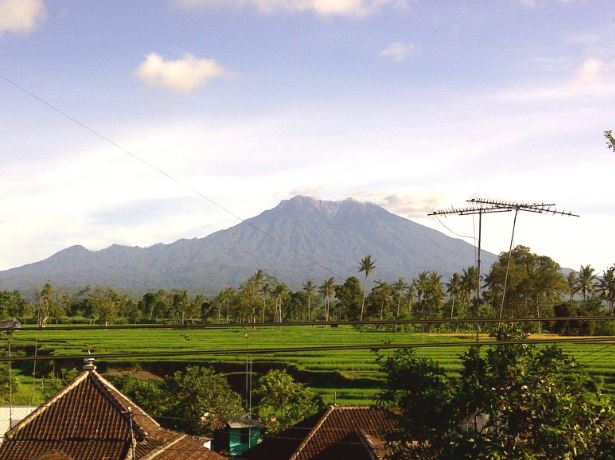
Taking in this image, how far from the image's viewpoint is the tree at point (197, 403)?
30.6 metres

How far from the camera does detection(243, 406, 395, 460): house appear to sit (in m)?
20.8

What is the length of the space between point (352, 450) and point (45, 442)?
959cm

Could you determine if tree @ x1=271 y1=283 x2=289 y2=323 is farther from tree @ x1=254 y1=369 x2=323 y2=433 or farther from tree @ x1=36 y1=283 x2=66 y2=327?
tree @ x1=254 y1=369 x2=323 y2=433

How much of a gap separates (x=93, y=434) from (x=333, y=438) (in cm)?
903

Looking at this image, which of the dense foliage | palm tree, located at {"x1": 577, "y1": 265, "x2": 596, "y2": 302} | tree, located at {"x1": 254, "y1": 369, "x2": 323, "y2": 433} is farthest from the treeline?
the dense foliage

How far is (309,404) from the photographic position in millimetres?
31750

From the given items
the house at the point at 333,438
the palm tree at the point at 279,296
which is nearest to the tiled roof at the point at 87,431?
the house at the point at 333,438

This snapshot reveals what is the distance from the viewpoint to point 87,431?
1606 centimetres

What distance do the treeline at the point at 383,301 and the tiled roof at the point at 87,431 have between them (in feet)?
147

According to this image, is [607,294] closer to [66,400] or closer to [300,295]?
[300,295]

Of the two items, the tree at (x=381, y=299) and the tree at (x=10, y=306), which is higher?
the tree at (x=381, y=299)

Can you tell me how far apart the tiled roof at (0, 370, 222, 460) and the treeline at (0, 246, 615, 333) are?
44.7 m

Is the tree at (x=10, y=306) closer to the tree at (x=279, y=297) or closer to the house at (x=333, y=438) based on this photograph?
the tree at (x=279, y=297)

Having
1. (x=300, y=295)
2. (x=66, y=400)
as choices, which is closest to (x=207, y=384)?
(x=66, y=400)
